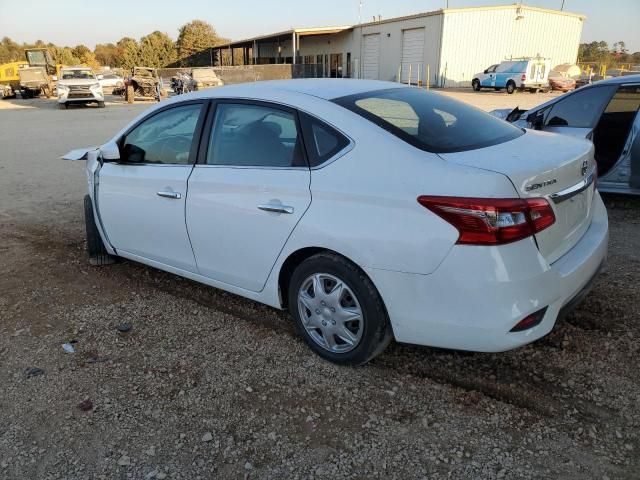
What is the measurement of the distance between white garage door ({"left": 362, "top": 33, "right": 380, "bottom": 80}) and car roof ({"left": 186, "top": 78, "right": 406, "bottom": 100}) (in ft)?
131

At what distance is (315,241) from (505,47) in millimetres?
39592

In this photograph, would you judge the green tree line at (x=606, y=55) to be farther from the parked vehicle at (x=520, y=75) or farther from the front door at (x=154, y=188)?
the front door at (x=154, y=188)

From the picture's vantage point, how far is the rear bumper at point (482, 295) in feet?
8.14

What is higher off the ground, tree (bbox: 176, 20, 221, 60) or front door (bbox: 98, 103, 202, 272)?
tree (bbox: 176, 20, 221, 60)

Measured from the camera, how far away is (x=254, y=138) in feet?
11.1

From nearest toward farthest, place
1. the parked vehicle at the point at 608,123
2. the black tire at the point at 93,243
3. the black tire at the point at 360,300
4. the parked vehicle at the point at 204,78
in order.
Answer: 1. the black tire at the point at 360,300
2. the black tire at the point at 93,243
3. the parked vehicle at the point at 608,123
4. the parked vehicle at the point at 204,78

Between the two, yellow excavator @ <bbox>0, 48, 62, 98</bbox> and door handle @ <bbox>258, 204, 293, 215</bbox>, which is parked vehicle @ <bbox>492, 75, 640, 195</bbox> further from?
yellow excavator @ <bbox>0, 48, 62, 98</bbox>

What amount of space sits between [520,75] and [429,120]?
28.9 meters

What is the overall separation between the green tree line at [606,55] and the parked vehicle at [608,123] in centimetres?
5168

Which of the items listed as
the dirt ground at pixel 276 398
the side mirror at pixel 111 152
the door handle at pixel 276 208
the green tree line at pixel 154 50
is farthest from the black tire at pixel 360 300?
the green tree line at pixel 154 50

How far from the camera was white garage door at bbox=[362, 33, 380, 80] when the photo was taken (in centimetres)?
4231

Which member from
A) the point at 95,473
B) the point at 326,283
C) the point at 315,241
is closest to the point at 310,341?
the point at 326,283

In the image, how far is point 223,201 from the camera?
3379 millimetres

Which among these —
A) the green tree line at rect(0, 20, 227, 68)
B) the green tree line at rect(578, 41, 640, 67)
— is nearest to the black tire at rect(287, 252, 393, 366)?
the green tree line at rect(578, 41, 640, 67)
